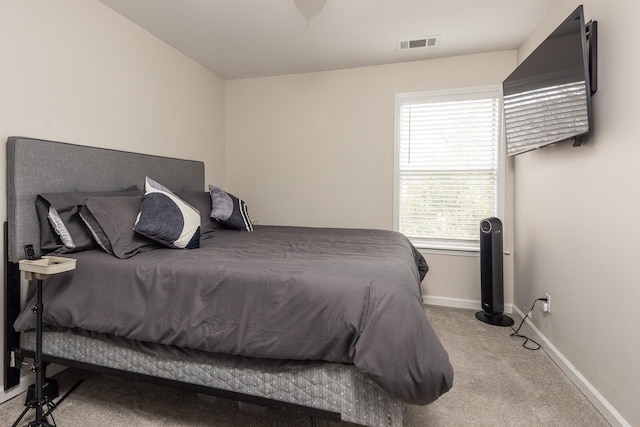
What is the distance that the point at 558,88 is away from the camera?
80.0 inches

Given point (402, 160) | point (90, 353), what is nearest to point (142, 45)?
point (90, 353)

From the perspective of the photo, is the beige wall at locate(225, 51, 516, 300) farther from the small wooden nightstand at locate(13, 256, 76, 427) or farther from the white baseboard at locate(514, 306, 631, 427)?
the small wooden nightstand at locate(13, 256, 76, 427)

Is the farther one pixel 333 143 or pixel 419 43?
pixel 333 143

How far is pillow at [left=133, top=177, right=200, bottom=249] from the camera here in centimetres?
191

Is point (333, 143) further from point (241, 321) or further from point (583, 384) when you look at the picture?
point (583, 384)

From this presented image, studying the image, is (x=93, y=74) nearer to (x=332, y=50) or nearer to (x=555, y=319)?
(x=332, y=50)

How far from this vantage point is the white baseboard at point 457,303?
10.7ft

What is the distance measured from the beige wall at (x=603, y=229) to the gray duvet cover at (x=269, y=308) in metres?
1.05

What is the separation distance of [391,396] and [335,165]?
2.70 m

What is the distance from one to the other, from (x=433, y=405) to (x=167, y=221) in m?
1.82

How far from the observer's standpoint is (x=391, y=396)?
4.14ft

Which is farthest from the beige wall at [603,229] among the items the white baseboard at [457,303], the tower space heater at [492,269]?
the white baseboard at [457,303]

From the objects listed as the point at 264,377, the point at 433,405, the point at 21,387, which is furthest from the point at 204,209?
the point at 433,405

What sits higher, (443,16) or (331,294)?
(443,16)
